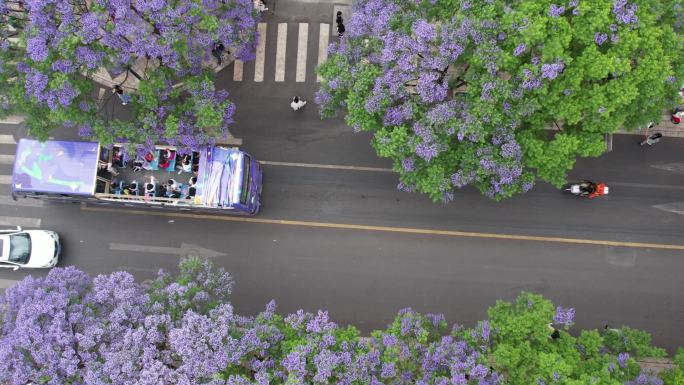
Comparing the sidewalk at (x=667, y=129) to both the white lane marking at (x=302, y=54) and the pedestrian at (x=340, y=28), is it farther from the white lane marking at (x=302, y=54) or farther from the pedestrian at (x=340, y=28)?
the white lane marking at (x=302, y=54)

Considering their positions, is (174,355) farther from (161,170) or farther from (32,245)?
(32,245)

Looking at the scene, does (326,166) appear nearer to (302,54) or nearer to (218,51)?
(302,54)

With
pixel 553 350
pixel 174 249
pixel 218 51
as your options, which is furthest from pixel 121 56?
pixel 553 350

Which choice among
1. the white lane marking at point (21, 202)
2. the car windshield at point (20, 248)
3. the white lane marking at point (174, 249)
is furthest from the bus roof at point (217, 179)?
the white lane marking at point (21, 202)

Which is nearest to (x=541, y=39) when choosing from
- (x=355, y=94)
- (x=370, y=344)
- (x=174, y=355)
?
(x=355, y=94)

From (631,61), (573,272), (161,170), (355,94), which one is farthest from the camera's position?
(573,272)

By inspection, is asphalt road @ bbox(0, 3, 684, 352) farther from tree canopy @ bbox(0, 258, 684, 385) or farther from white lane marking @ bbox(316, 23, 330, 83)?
tree canopy @ bbox(0, 258, 684, 385)

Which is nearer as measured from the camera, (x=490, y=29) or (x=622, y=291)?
(x=490, y=29)
